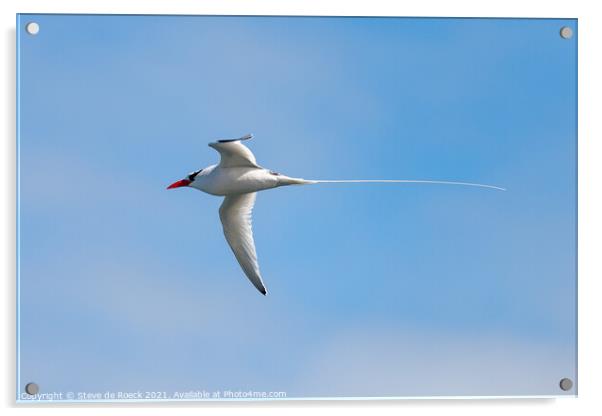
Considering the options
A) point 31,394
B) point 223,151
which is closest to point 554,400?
point 223,151

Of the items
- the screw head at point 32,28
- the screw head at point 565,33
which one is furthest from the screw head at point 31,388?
the screw head at point 565,33

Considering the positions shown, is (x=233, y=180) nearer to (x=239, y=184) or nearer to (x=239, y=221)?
(x=239, y=184)

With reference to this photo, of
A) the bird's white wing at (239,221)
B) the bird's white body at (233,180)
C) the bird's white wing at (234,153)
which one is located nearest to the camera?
the bird's white wing at (234,153)

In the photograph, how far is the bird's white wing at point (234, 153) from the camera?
4.57 meters

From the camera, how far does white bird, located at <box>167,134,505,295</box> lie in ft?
15.4

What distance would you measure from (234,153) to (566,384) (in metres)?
1.97

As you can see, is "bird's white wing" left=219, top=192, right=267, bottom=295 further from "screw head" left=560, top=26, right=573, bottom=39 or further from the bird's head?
"screw head" left=560, top=26, right=573, bottom=39

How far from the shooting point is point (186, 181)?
4.78 metres

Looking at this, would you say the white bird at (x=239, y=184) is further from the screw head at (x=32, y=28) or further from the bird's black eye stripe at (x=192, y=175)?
the screw head at (x=32, y=28)

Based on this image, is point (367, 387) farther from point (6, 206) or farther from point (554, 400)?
point (6, 206)

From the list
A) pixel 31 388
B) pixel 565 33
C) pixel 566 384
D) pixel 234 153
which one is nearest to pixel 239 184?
pixel 234 153

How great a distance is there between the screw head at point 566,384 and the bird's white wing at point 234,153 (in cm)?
181

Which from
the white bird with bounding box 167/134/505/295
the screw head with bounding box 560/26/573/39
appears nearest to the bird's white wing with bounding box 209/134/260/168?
the white bird with bounding box 167/134/505/295

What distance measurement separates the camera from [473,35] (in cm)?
463
